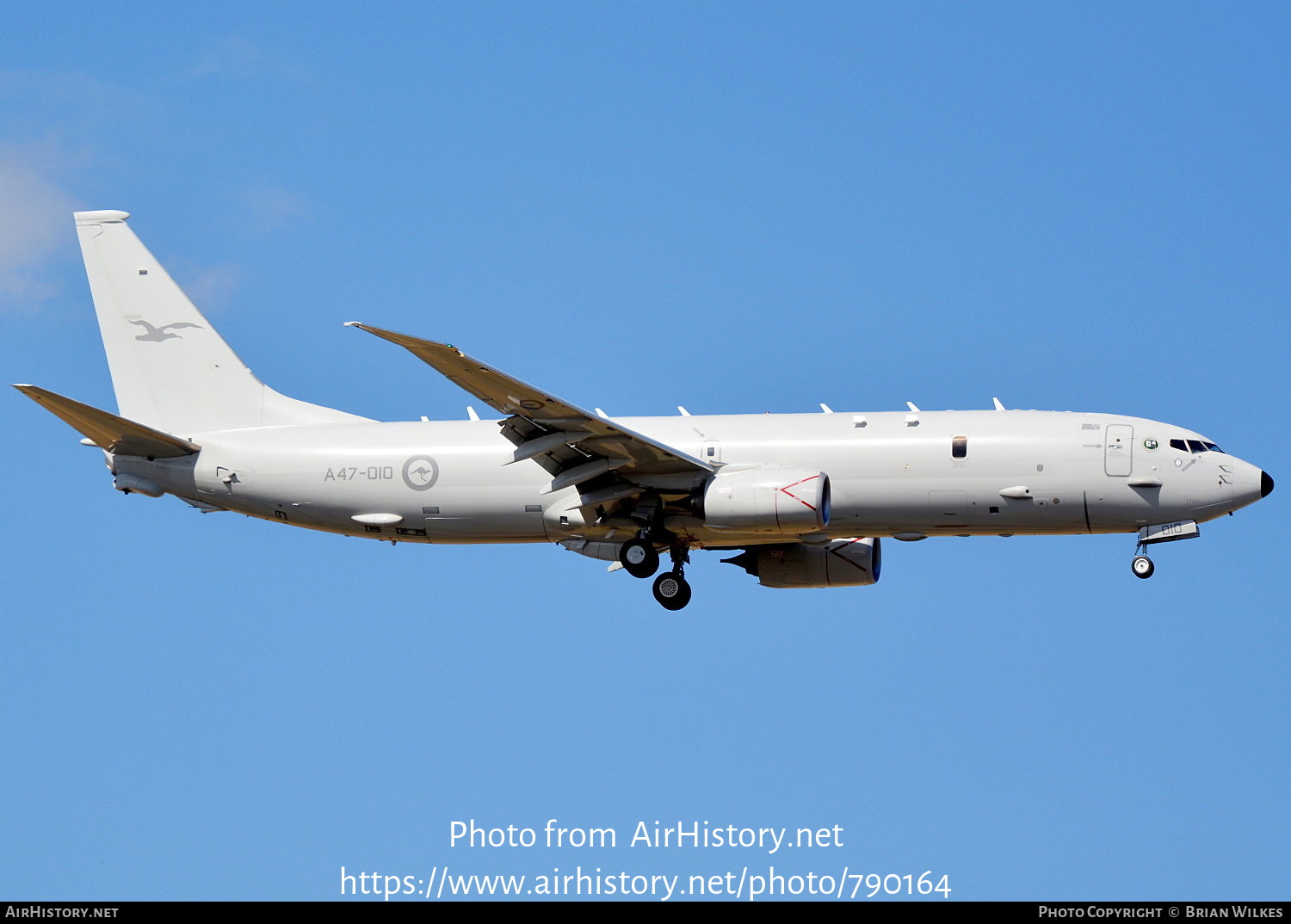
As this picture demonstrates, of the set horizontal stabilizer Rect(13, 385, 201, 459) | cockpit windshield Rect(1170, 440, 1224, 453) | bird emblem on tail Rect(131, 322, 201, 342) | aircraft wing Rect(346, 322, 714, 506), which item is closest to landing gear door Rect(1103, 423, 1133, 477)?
cockpit windshield Rect(1170, 440, 1224, 453)

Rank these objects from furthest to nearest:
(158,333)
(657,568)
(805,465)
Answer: (158,333), (657,568), (805,465)

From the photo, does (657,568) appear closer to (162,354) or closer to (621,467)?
(621,467)

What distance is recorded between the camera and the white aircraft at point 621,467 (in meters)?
38.0

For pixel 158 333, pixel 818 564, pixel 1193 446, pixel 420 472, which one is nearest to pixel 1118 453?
pixel 1193 446

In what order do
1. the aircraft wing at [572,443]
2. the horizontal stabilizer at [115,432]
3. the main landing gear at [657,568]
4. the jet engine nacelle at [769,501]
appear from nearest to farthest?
the aircraft wing at [572,443], the jet engine nacelle at [769,501], the horizontal stabilizer at [115,432], the main landing gear at [657,568]

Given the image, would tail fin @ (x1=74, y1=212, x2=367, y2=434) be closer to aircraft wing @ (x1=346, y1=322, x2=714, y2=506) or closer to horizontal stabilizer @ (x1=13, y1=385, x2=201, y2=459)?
horizontal stabilizer @ (x1=13, y1=385, x2=201, y2=459)

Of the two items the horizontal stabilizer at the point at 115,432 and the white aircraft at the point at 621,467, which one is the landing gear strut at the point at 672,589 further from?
the horizontal stabilizer at the point at 115,432

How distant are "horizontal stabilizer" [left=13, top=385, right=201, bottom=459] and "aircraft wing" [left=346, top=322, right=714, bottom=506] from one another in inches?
362

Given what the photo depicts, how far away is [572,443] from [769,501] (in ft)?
15.1

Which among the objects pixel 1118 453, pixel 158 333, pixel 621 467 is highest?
pixel 158 333

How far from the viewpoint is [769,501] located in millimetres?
37625

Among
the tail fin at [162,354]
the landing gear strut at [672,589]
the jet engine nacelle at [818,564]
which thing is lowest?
the landing gear strut at [672,589]

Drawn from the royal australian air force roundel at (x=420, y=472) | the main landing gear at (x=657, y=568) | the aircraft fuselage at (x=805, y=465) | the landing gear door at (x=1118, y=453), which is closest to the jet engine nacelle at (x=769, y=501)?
the aircraft fuselage at (x=805, y=465)

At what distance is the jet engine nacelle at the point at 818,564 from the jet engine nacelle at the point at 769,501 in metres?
5.66
